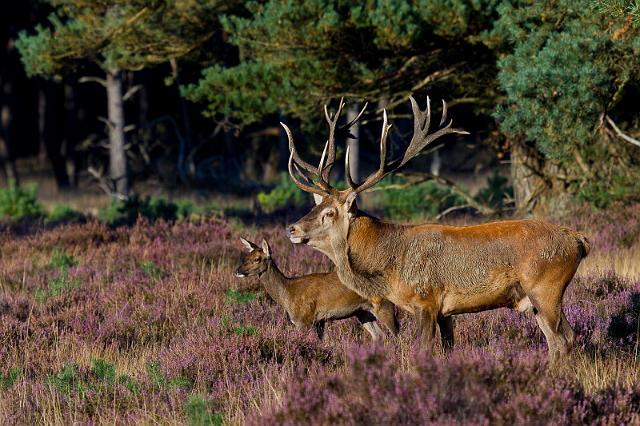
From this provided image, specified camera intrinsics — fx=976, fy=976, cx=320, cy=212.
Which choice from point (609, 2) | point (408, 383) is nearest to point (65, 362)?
point (408, 383)

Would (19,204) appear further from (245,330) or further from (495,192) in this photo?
(245,330)

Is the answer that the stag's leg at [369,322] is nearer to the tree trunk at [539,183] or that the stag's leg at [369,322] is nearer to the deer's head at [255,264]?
the deer's head at [255,264]

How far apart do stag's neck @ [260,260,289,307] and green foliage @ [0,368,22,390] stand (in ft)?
8.49

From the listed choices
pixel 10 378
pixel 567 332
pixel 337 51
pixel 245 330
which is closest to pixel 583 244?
pixel 567 332

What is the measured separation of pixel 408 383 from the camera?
15.8 ft

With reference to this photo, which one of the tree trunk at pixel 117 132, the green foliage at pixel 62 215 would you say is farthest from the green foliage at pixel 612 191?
the tree trunk at pixel 117 132

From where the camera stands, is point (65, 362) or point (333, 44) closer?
point (65, 362)

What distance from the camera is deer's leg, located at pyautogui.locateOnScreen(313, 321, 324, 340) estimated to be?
8339 mm

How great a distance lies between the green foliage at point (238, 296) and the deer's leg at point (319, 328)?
1.08 m

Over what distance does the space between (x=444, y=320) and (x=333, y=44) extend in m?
7.11

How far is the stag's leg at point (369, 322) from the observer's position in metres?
8.44

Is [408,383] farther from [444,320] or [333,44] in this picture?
[333,44]

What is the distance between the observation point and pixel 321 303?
8.49 m

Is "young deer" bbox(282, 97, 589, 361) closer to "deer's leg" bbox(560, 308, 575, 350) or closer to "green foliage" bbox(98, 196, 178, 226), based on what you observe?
"deer's leg" bbox(560, 308, 575, 350)
